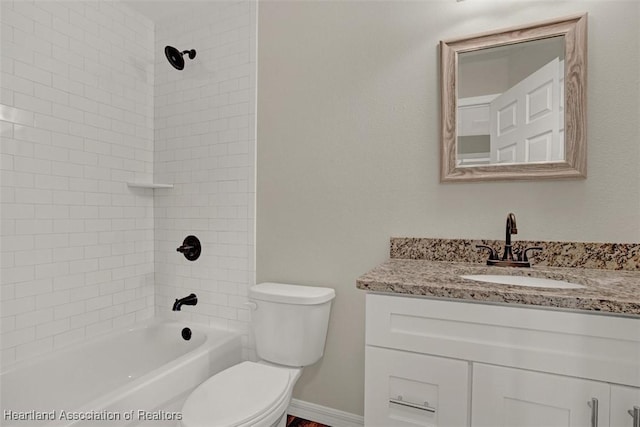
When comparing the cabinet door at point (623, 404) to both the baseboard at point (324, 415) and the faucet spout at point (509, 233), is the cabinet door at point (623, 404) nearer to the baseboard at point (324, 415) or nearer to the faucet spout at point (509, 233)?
the faucet spout at point (509, 233)

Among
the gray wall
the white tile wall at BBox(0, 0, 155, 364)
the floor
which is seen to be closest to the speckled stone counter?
the gray wall

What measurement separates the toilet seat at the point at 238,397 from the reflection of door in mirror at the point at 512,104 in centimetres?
125

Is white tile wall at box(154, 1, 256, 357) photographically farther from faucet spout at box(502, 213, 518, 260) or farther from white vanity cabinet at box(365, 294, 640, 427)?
faucet spout at box(502, 213, 518, 260)

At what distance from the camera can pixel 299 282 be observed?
1.95 metres

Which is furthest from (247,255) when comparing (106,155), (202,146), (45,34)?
(45,34)

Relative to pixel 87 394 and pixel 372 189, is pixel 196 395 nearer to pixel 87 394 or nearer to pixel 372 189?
pixel 87 394

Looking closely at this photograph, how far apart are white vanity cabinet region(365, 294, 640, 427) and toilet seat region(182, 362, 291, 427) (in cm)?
40

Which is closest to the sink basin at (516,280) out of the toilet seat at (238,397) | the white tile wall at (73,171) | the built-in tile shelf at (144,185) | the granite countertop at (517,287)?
the granite countertop at (517,287)

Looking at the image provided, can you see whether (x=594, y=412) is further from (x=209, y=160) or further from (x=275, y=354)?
(x=209, y=160)

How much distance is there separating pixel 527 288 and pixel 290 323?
3.41 feet

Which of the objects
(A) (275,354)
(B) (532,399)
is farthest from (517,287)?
(A) (275,354)

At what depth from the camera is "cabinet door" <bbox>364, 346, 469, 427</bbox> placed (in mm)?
1062

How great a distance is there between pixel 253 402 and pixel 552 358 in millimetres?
1001

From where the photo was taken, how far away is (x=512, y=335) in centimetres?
100
